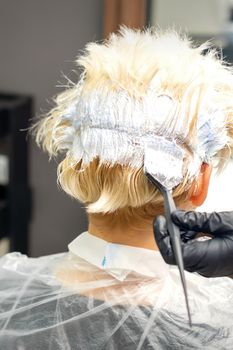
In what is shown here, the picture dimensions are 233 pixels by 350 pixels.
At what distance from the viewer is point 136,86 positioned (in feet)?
3.12

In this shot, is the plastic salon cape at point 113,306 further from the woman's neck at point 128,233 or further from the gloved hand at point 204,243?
the gloved hand at point 204,243

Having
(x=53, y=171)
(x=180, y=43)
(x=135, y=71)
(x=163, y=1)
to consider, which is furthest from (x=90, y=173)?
(x=53, y=171)

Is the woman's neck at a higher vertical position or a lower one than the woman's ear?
lower

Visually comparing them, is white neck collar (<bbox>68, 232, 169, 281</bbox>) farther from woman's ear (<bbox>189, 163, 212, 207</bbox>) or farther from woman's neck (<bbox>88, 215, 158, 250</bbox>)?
woman's ear (<bbox>189, 163, 212, 207</bbox>)

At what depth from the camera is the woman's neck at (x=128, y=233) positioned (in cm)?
101

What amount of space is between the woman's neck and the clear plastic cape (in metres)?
0.06

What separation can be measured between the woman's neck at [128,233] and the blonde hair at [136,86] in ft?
0.08

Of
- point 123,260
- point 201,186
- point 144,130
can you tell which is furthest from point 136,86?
point 123,260

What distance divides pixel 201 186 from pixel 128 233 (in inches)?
6.7

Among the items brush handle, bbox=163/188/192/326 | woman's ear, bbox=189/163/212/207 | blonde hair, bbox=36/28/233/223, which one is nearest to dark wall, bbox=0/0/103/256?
blonde hair, bbox=36/28/233/223

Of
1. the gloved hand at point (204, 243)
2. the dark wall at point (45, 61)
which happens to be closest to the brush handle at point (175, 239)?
the gloved hand at point (204, 243)

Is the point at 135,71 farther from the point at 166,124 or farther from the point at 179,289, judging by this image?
the point at 179,289

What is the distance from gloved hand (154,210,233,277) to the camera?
2.62 ft

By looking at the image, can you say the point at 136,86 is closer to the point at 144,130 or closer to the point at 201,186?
the point at 144,130
